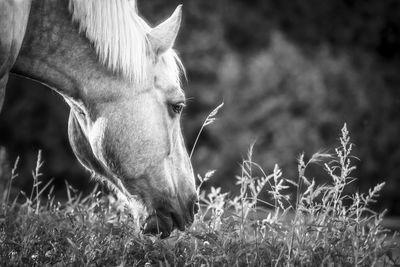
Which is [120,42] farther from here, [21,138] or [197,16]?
[197,16]

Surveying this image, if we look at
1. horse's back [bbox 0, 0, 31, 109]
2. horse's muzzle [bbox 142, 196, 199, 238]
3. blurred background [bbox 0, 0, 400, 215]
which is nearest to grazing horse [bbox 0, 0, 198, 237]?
horse's muzzle [bbox 142, 196, 199, 238]

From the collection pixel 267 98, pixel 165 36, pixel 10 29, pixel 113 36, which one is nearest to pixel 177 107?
pixel 165 36

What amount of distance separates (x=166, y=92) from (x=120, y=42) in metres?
0.35

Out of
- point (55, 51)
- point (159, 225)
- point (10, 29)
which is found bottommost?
point (159, 225)

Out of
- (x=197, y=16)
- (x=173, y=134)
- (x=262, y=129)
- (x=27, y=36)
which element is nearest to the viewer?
(x=27, y=36)

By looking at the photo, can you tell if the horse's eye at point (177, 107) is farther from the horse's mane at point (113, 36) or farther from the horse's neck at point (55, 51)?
the horse's neck at point (55, 51)

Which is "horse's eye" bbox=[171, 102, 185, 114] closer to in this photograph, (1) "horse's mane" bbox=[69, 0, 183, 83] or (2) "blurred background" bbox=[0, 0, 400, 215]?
(1) "horse's mane" bbox=[69, 0, 183, 83]

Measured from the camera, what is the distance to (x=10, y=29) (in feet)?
8.20

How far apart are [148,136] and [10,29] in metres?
0.84

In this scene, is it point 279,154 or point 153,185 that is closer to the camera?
point 153,185

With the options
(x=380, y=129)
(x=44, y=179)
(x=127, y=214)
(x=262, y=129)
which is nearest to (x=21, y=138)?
(x=44, y=179)

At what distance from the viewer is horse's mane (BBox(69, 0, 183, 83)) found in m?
2.83

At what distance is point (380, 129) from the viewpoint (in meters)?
15.5

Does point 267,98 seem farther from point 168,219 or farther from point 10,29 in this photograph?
point 10,29
